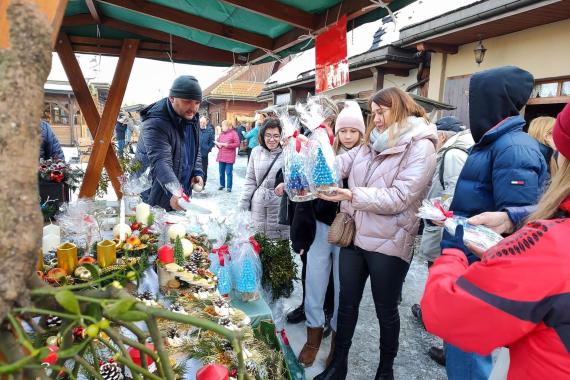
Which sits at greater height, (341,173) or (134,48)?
(134,48)

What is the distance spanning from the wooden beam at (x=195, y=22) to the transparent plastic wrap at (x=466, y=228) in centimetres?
259

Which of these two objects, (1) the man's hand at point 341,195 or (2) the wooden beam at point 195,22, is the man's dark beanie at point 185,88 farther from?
(1) the man's hand at point 341,195

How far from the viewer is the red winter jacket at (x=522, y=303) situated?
94cm

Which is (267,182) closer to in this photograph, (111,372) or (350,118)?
(350,118)

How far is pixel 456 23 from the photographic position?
600 centimetres

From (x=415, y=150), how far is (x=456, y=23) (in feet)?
15.6

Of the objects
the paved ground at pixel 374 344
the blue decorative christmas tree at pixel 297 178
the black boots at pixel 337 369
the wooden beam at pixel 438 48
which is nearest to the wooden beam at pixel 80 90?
the paved ground at pixel 374 344

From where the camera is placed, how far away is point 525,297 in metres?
0.95

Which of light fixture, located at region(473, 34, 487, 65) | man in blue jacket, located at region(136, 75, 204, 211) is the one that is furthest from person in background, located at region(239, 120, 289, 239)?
light fixture, located at region(473, 34, 487, 65)

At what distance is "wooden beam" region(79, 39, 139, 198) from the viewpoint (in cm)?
438

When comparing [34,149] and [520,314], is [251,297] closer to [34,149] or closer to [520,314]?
[520,314]

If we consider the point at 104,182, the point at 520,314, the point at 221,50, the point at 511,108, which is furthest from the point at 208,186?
the point at 520,314

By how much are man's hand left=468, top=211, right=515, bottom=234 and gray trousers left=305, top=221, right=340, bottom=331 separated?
4.28ft

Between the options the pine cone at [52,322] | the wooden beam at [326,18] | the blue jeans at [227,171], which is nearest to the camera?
the pine cone at [52,322]
